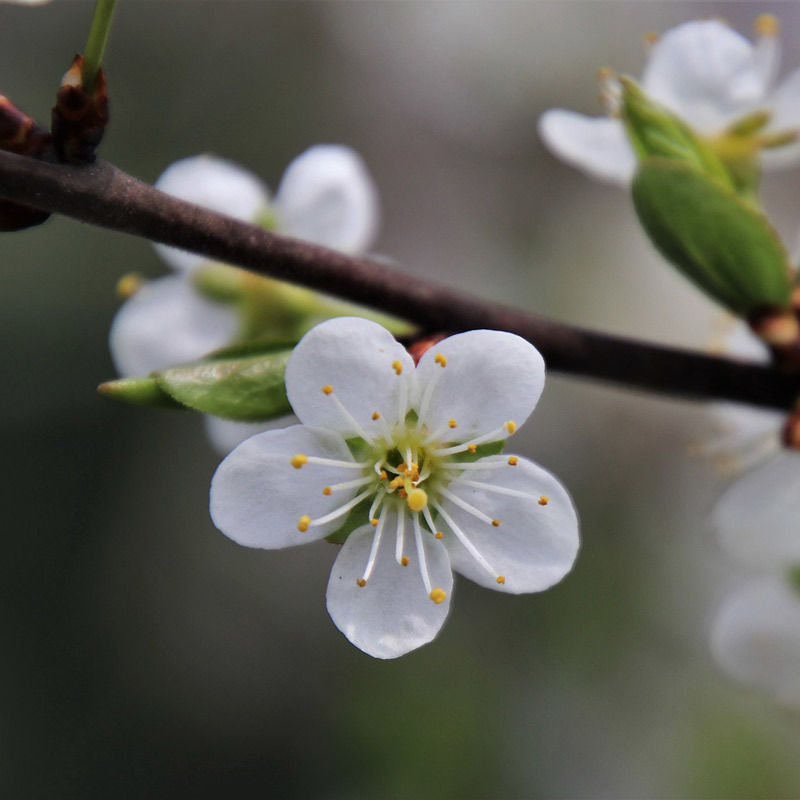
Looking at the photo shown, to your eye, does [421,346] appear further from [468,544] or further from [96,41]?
[96,41]

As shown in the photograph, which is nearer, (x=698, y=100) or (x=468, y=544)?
(x=468, y=544)

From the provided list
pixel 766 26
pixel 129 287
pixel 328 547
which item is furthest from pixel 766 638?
pixel 328 547

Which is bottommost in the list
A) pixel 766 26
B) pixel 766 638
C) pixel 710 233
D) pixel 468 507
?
pixel 766 638

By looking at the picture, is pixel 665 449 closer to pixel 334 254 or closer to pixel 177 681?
pixel 177 681

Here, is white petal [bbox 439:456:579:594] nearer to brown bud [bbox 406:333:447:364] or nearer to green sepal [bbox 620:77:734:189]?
brown bud [bbox 406:333:447:364]

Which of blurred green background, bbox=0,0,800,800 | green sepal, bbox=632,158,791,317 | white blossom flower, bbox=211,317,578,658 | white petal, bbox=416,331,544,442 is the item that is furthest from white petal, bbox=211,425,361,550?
blurred green background, bbox=0,0,800,800

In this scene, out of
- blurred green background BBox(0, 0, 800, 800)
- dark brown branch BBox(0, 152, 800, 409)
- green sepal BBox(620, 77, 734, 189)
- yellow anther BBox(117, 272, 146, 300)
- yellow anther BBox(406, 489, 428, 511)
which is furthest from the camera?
blurred green background BBox(0, 0, 800, 800)
